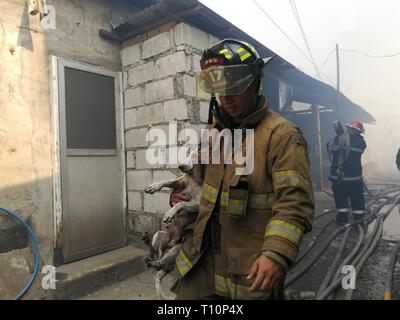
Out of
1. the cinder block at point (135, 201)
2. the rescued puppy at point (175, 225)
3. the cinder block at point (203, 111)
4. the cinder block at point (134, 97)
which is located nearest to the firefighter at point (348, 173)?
the cinder block at point (203, 111)

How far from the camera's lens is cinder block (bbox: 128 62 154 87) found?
4426mm

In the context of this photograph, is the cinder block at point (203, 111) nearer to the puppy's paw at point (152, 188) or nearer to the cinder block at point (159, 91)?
the cinder block at point (159, 91)

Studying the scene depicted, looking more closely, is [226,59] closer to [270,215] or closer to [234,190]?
[234,190]

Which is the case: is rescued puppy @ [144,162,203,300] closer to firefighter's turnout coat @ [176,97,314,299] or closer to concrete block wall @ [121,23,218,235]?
firefighter's turnout coat @ [176,97,314,299]

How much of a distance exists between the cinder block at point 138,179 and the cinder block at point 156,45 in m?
1.77

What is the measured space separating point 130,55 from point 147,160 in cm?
172

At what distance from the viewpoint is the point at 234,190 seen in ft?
5.17

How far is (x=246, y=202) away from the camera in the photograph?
1.56 metres

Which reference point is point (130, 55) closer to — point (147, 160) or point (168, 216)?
point (147, 160)

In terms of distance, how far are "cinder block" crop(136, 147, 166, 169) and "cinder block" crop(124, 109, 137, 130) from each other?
1.55 ft

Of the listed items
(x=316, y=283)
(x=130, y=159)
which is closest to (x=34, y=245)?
(x=130, y=159)

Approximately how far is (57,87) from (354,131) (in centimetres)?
609

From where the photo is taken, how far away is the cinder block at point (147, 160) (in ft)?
14.1

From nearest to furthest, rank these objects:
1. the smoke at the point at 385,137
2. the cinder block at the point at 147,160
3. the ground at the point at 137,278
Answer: the ground at the point at 137,278, the cinder block at the point at 147,160, the smoke at the point at 385,137
